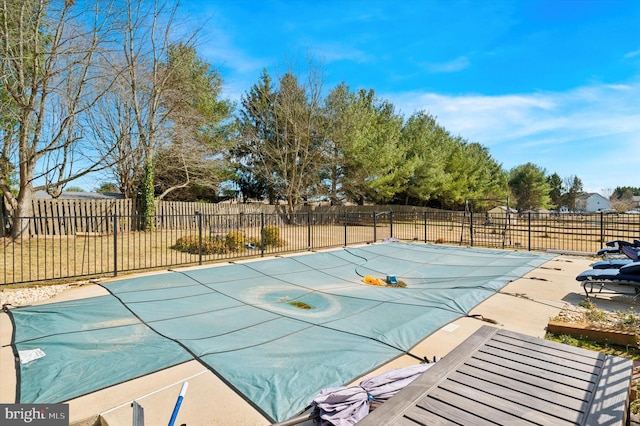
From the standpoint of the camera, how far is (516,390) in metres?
1.75

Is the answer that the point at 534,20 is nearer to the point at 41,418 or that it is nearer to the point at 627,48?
the point at 627,48

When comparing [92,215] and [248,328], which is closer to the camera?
[248,328]

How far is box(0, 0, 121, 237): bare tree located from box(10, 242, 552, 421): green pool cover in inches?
273

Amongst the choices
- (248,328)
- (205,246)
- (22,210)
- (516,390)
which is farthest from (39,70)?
(516,390)

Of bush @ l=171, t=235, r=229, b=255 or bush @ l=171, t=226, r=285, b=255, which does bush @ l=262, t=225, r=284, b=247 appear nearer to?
bush @ l=171, t=226, r=285, b=255

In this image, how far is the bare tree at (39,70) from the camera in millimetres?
8742

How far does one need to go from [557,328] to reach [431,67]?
14.7 m

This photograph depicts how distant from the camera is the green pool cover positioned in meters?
2.71

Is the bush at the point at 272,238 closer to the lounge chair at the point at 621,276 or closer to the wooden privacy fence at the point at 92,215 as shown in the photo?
the wooden privacy fence at the point at 92,215

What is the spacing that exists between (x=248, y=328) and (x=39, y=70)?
1047cm

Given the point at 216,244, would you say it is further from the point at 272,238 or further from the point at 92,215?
the point at 92,215

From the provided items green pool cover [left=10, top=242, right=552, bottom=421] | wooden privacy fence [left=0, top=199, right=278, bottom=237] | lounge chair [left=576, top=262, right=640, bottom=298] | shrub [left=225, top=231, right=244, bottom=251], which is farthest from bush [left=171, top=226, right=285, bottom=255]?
lounge chair [left=576, top=262, right=640, bottom=298]

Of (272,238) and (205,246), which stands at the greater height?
(272,238)

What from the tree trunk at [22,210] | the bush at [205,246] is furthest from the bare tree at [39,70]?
the bush at [205,246]
